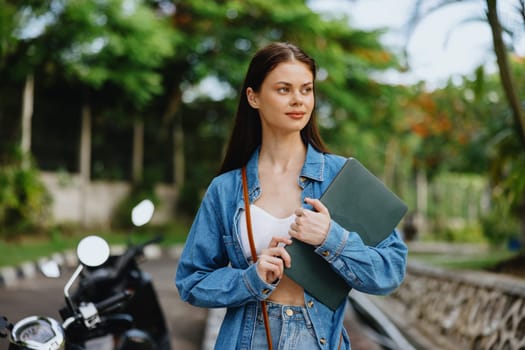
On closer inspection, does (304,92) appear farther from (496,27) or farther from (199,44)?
(199,44)

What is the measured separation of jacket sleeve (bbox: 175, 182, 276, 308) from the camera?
187 centimetres

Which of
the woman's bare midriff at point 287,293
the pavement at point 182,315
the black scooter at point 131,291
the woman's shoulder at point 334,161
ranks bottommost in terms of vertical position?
the pavement at point 182,315

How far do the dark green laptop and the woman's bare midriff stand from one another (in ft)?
0.23

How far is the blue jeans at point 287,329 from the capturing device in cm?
192

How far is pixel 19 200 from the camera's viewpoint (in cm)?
1392

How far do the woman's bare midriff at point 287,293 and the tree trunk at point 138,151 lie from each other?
17.5 m

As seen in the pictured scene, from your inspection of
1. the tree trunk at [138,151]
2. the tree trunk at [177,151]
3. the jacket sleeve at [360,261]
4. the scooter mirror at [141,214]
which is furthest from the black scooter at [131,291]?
the tree trunk at [177,151]

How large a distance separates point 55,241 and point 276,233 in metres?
12.9

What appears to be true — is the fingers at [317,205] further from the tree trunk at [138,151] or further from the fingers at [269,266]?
the tree trunk at [138,151]

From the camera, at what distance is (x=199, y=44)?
1692 centimetres

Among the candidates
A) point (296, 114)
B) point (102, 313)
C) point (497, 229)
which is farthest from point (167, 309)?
point (497, 229)

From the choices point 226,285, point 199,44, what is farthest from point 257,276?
point 199,44

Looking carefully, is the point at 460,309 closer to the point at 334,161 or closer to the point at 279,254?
the point at 334,161

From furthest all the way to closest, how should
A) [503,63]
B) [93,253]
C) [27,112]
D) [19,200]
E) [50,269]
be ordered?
[27,112]
[19,200]
[503,63]
[50,269]
[93,253]
